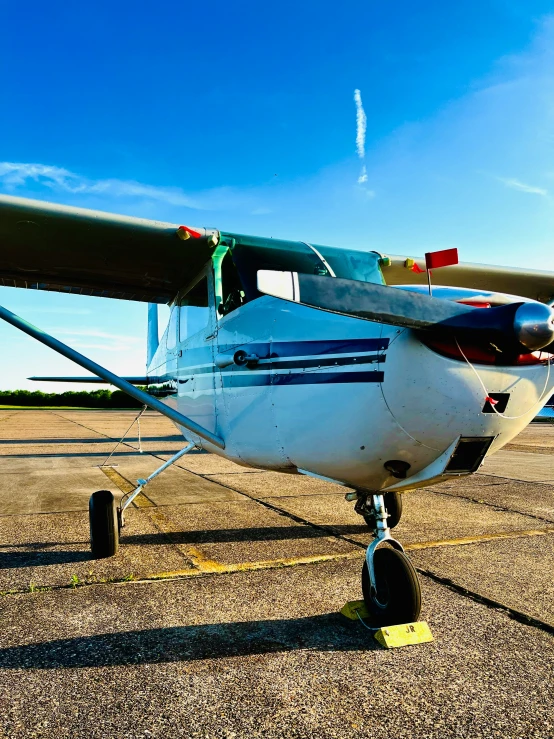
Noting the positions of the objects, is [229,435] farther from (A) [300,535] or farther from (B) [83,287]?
(B) [83,287]

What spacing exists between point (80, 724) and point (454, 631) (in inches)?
75.3

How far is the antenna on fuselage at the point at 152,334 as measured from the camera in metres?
8.06

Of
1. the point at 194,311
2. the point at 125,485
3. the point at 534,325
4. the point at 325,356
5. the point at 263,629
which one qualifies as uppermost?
the point at 194,311

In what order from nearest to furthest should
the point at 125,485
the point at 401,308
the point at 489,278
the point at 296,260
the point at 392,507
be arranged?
the point at 401,308 < the point at 296,260 < the point at 392,507 < the point at 489,278 < the point at 125,485

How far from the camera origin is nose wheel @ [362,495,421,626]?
2750 millimetres

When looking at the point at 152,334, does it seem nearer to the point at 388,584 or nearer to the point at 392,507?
the point at 392,507

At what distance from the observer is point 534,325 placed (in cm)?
213

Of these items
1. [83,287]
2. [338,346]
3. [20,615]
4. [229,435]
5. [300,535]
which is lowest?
[300,535]

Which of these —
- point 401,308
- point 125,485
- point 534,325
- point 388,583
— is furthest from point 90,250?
point 125,485

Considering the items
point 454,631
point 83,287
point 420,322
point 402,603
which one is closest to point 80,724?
point 402,603

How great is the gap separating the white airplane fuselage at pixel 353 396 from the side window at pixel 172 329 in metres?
1.75

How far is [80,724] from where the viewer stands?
1.92 metres

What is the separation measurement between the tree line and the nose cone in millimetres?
51965

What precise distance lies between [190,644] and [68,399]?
5963 centimetres
